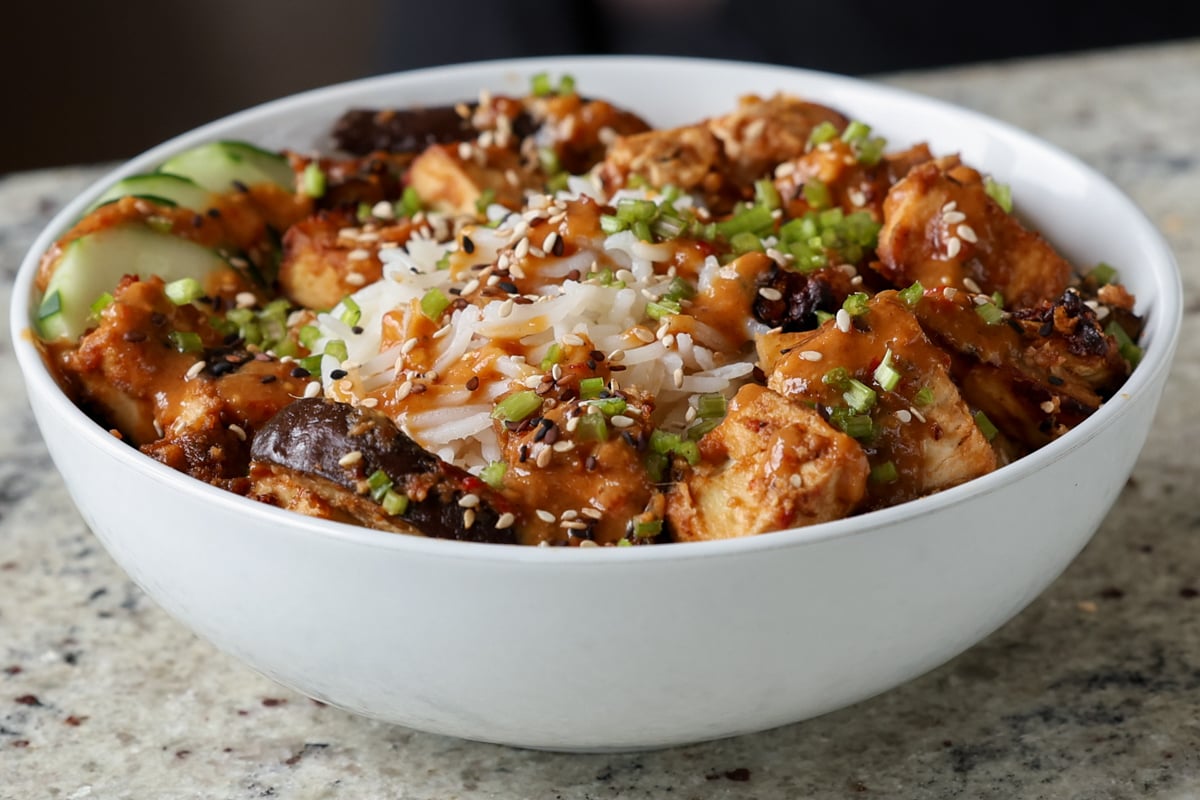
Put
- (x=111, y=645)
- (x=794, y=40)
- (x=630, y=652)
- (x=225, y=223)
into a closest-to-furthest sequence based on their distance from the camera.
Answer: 1. (x=630, y=652)
2. (x=111, y=645)
3. (x=225, y=223)
4. (x=794, y=40)

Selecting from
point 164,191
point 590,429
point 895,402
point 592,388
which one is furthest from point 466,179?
point 895,402

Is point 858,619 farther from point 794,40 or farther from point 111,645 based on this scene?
point 794,40

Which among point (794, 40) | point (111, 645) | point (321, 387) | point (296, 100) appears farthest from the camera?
point (794, 40)

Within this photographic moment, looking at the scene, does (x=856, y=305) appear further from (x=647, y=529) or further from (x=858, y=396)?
(x=647, y=529)

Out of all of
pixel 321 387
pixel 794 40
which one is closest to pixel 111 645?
pixel 321 387

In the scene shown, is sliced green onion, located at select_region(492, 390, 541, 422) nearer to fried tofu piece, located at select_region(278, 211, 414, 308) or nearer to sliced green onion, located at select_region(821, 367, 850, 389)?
sliced green onion, located at select_region(821, 367, 850, 389)
